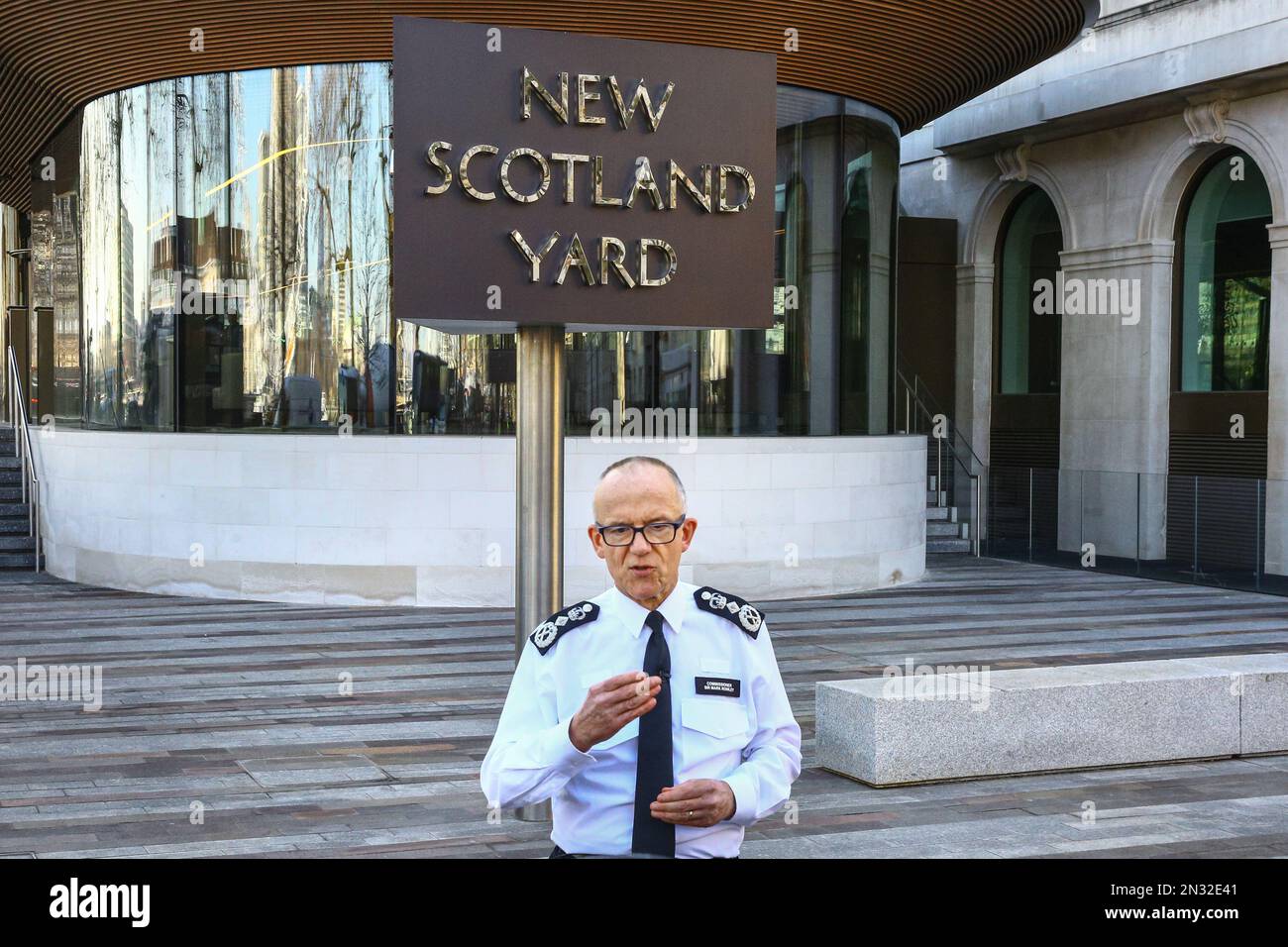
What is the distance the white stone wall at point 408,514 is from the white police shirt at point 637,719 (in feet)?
41.8

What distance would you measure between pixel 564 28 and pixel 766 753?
13.4 m

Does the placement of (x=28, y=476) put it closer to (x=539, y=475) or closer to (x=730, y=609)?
(x=539, y=475)

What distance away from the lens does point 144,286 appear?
1812 centimetres

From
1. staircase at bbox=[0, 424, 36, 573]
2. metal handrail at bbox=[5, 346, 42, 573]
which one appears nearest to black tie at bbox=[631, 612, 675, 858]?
metal handrail at bbox=[5, 346, 42, 573]

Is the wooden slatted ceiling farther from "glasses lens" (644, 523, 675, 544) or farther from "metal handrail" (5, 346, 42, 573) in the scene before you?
"glasses lens" (644, 523, 675, 544)

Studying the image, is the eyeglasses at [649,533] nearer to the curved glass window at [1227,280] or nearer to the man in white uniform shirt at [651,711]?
the man in white uniform shirt at [651,711]

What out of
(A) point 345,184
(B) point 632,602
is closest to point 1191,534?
(A) point 345,184

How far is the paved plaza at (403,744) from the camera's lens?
293 inches

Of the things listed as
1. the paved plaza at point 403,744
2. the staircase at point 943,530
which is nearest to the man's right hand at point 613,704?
the paved plaza at point 403,744

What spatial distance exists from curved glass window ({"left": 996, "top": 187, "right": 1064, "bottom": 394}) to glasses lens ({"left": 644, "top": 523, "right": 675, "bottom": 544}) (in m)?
23.2

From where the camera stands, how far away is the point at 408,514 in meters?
16.7
